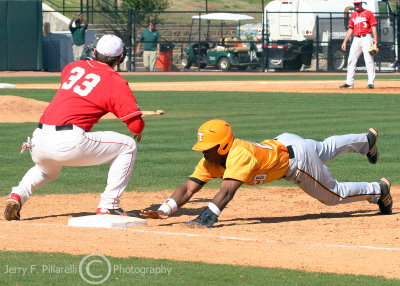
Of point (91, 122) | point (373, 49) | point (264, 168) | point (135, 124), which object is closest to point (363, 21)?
point (373, 49)

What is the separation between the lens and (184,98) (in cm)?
2095

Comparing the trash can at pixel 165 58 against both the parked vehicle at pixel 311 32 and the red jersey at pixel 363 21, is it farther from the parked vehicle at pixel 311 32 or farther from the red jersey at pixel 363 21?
the red jersey at pixel 363 21

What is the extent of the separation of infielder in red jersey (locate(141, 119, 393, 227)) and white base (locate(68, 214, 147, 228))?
0.23 metres

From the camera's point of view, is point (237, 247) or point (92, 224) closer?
point (237, 247)

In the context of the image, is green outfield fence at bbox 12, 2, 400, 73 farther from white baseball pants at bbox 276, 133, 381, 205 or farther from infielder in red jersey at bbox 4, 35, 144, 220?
infielder in red jersey at bbox 4, 35, 144, 220

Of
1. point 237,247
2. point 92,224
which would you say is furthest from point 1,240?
point 237,247

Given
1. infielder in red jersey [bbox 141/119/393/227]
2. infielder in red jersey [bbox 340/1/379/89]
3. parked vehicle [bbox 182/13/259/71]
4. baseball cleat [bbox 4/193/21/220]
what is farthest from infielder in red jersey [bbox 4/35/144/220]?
parked vehicle [bbox 182/13/259/71]

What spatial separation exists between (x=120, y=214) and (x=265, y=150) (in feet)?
4.65

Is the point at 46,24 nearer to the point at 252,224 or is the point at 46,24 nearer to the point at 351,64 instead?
the point at 351,64

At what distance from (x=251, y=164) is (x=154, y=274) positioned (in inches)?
74.7

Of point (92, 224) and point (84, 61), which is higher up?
point (84, 61)

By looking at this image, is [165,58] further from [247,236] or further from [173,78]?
[247,236]

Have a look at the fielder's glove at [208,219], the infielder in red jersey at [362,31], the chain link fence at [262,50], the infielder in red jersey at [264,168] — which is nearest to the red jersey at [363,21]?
the infielder in red jersey at [362,31]

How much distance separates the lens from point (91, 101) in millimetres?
6723
